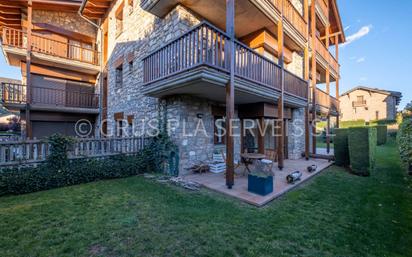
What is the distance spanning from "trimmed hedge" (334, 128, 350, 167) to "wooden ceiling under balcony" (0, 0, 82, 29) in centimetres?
1618

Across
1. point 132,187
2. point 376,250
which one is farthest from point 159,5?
point 376,250

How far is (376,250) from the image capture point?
9.07 feet

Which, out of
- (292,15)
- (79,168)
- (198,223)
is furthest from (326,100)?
(79,168)

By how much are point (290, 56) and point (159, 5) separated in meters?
7.14

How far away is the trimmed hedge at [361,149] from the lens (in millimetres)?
6914

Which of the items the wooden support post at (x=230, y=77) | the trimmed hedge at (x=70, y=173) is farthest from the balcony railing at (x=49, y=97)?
the wooden support post at (x=230, y=77)

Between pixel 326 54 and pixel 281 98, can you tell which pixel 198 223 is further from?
pixel 326 54

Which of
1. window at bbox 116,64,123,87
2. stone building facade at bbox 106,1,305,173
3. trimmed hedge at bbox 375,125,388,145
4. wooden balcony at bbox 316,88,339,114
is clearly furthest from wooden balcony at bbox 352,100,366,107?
window at bbox 116,64,123,87

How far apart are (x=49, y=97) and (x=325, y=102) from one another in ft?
56.1

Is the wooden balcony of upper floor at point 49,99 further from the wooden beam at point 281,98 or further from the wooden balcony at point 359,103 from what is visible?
the wooden balcony at point 359,103

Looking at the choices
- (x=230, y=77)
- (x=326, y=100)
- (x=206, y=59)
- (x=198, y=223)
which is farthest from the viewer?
(x=326, y=100)

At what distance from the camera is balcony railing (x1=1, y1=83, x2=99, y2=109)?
372 inches

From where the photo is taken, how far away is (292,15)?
8562mm

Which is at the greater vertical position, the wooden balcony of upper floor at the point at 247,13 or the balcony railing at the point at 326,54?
the balcony railing at the point at 326,54
